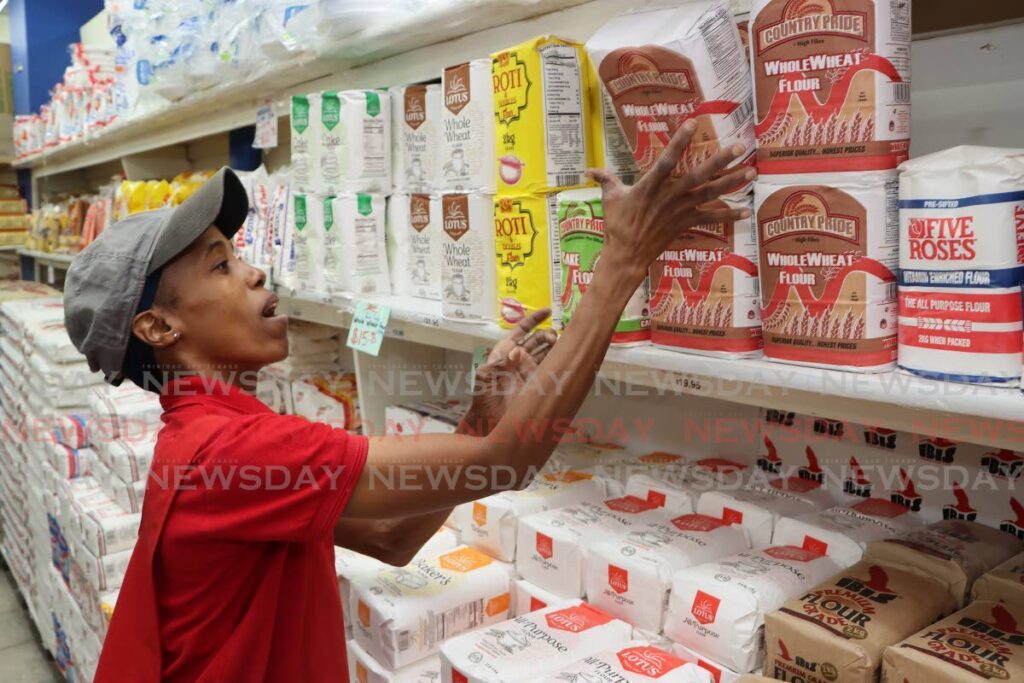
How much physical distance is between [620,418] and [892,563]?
0.85 metres

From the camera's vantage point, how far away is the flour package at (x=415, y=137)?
5.56 feet

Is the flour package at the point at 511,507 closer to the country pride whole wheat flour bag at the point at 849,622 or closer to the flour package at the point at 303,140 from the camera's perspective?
the country pride whole wheat flour bag at the point at 849,622

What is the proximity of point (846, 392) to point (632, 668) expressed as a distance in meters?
0.49

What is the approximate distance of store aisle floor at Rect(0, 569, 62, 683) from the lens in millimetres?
3625

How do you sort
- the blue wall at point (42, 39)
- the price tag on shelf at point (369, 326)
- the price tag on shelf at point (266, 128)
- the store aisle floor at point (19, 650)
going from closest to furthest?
the price tag on shelf at point (369, 326)
the price tag on shelf at point (266, 128)
the store aisle floor at point (19, 650)
the blue wall at point (42, 39)

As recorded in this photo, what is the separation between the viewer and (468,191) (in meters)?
1.48

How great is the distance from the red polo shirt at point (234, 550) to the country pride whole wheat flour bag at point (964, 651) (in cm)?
69

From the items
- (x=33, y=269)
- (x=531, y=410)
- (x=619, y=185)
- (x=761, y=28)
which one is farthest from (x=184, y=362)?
(x=33, y=269)

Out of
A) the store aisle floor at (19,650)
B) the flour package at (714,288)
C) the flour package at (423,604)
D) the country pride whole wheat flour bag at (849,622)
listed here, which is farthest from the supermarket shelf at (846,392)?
the store aisle floor at (19,650)

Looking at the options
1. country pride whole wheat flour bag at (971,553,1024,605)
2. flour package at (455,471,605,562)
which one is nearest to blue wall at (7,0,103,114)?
flour package at (455,471,605,562)

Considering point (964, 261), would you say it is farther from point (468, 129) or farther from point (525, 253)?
point (468, 129)

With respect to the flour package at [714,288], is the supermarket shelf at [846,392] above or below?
below

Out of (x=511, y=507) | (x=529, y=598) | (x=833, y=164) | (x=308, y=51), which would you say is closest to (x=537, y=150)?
(x=833, y=164)

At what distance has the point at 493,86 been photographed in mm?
1335
